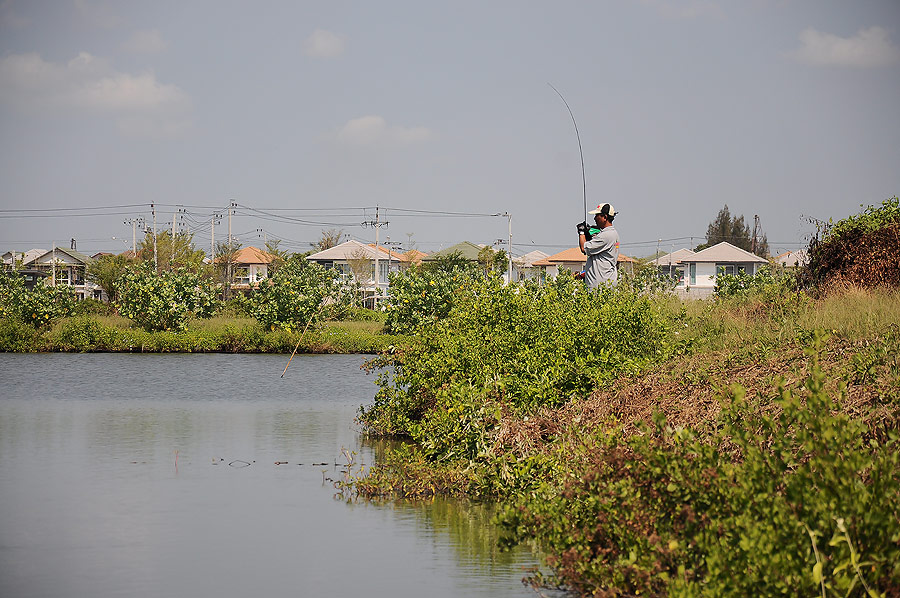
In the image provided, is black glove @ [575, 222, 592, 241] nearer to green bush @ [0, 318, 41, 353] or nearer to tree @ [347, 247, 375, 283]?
green bush @ [0, 318, 41, 353]

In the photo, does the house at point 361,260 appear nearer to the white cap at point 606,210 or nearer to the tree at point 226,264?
the tree at point 226,264

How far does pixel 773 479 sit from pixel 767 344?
491 centimetres

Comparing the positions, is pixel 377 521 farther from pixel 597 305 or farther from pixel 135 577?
pixel 597 305

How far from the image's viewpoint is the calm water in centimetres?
684

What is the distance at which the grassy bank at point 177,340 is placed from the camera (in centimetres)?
3080

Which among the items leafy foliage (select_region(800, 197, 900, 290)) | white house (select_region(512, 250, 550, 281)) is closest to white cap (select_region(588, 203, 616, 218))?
leafy foliage (select_region(800, 197, 900, 290))

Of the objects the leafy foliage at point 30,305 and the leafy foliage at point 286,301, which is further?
the leafy foliage at point 30,305

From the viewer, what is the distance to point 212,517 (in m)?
8.69

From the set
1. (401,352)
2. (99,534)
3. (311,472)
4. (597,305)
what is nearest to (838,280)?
(597,305)

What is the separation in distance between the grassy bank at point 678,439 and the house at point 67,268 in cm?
6666

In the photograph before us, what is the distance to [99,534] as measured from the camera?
316 inches

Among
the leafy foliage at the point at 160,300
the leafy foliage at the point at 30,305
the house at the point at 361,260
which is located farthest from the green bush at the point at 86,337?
the house at the point at 361,260

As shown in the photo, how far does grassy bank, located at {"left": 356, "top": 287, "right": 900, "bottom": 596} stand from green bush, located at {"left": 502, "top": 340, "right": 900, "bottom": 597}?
12 mm

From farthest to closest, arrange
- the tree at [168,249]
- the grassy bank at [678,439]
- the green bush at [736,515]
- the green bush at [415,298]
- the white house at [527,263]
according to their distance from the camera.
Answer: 1. the white house at [527,263]
2. the tree at [168,249]
3. the green bush at [415,298]
4. the grassy bank at [678,439]
5. the green bush at [736,515]
